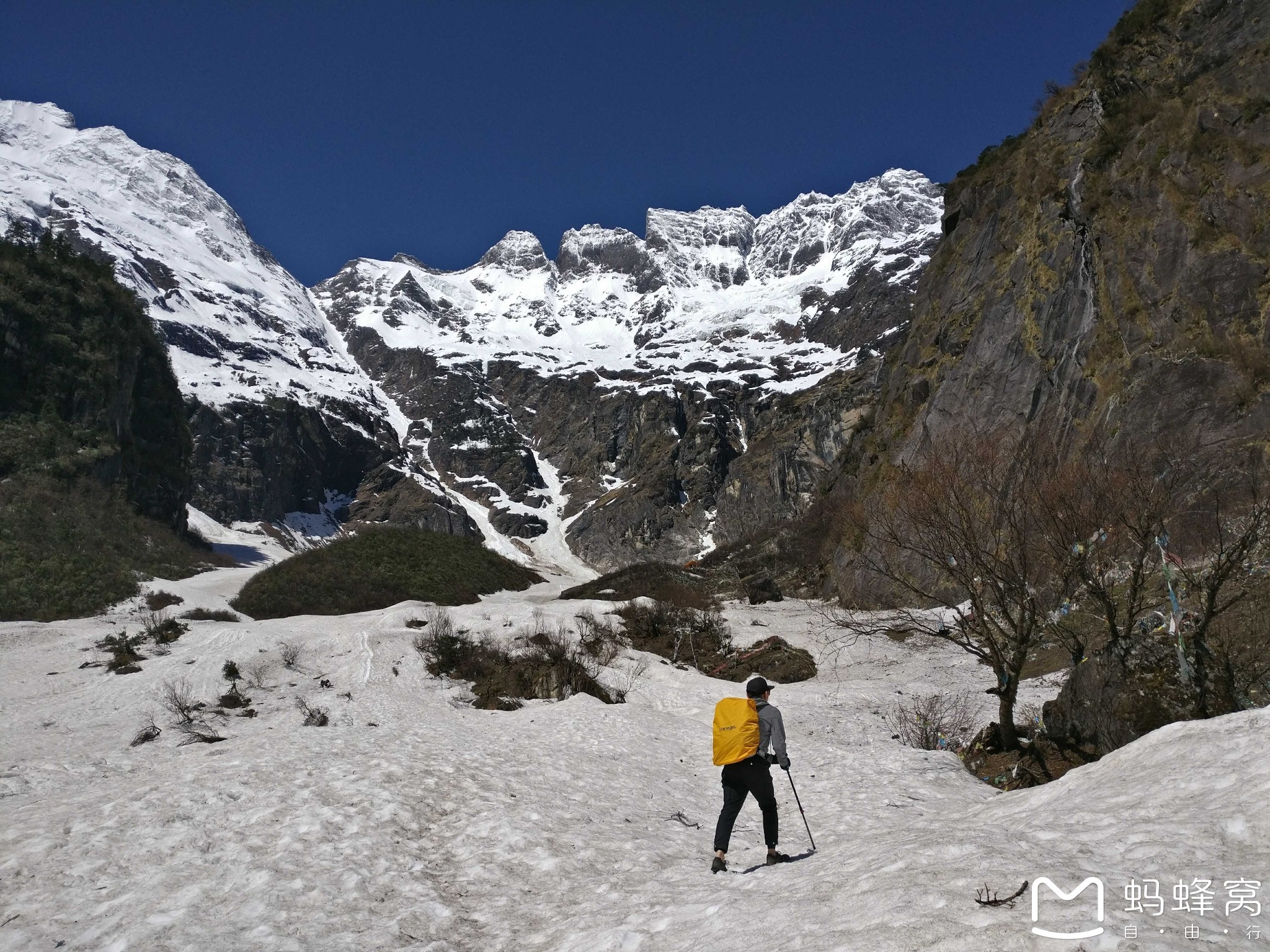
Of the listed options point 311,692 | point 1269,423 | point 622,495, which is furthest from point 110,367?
point 622,495

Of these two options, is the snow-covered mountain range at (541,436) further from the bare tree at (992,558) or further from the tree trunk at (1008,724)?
→ the tree trunk at (1008,724)

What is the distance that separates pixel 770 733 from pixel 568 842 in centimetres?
280

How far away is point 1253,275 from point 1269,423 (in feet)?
17.1

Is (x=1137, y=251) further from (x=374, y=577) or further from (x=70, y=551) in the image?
(x=70, y=551)

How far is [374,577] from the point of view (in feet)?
138

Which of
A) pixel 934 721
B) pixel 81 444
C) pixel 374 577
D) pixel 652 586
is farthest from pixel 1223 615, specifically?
pixel 81 444

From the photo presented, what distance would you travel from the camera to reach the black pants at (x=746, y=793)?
20.6ft

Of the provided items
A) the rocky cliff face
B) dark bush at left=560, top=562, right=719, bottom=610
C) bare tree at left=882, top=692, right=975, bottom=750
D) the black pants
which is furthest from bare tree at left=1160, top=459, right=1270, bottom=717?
dark bush at left=560, top=562, right=719, bottom=610

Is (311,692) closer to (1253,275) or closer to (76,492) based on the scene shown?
(1253,275)

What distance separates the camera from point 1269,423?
774 inches

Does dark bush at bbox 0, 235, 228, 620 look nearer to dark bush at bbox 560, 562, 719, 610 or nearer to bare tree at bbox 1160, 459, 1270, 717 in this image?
dark bush at bbox 560, 562, 719, 610

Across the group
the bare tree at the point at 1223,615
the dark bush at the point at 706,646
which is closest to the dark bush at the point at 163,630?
the dark bush at the point at 706,646

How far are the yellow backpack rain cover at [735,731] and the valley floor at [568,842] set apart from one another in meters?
1.00

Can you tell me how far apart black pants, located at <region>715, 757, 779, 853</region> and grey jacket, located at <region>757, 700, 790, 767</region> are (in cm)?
15
